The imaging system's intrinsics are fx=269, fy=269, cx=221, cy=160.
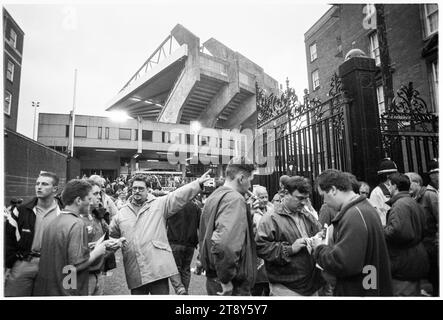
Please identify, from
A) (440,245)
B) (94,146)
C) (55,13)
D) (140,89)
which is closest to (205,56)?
(140,89)

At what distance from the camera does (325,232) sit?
7.59 feet

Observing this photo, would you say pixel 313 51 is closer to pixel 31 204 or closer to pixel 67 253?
pixel 31 204

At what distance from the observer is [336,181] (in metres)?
2.05

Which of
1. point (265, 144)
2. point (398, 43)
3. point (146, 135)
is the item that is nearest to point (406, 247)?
point (265, 144)

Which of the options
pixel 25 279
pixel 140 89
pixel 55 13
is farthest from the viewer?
pixel 140 89

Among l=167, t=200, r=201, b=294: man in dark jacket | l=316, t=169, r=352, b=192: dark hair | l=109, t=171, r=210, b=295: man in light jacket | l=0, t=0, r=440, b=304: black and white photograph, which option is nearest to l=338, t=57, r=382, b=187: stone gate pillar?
l=0, t=0, r=440, b=304: black and white photograph

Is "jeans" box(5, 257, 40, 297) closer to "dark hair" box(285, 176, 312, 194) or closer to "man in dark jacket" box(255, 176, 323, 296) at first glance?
"man in dark jacket" box(255, 176, 323, 296)

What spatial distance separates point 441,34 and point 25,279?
478 centimetres

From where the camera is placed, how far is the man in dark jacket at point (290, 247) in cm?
233

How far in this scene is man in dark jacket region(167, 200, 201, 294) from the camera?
13.0 feet

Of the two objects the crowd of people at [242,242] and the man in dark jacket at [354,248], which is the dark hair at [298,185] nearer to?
the crowd of people at [242,242]

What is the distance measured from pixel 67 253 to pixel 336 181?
224 centimetres

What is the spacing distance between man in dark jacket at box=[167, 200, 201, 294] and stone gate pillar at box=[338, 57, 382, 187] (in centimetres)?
242
